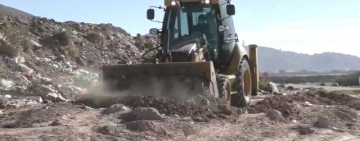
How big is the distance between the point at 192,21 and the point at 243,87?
74.7 inches

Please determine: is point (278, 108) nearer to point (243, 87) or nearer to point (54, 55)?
point (243, 87)

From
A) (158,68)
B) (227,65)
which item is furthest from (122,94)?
(227,65)

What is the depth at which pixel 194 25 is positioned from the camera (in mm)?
15148

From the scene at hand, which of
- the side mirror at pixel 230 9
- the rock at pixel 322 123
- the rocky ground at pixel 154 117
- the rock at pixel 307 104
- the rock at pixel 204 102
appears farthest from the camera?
the rock at pixel 307 104

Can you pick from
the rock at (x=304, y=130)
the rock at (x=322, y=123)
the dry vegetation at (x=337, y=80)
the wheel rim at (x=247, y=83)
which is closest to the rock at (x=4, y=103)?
the wheel rim at (x=247, y=83)

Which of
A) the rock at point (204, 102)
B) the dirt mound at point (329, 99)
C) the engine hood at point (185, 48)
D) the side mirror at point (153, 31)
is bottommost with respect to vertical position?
the dirt mound at point (329, 99)

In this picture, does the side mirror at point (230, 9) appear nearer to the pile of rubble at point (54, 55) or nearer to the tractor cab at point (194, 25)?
the tractor cab at point (194, 25)

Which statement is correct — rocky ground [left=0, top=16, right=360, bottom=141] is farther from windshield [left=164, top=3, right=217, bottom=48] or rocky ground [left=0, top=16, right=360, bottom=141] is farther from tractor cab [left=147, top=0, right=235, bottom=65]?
windshield [left=164, top=3, right=217, bottom=48]

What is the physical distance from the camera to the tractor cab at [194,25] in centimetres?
1489

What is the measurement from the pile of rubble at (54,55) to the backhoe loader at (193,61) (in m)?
3.49

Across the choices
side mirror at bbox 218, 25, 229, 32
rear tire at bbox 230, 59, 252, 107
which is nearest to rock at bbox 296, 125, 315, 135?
rear tire at bbox 230, 59, 252, 107

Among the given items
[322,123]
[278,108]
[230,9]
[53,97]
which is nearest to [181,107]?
[322,123]

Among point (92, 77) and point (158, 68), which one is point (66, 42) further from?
point (158, 68)

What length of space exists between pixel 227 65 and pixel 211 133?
524 cm
